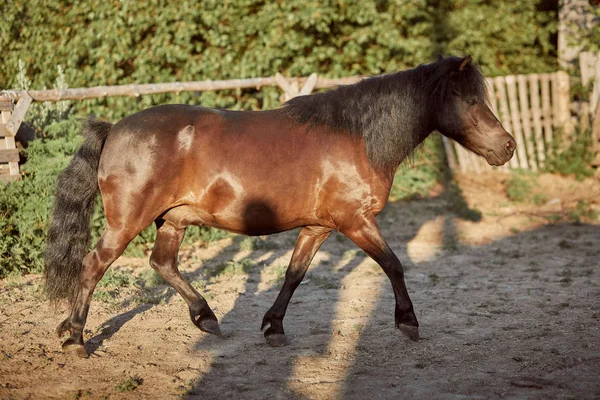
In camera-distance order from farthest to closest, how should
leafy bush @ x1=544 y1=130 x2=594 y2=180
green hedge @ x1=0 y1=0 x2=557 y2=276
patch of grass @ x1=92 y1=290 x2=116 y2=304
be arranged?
1. leafy bush @ x1=544 y1=130 x2=594 y2=180
2. green hedge @ x1=0 y1=0 x2=557 y2=276
3. patch of grass @ x1=92 y1=290 x2=116 y2=304

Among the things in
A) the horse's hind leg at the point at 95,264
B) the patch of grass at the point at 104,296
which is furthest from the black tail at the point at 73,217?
the patch of grass at the point at 104,296

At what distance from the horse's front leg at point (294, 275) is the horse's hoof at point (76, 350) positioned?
4.26 feet

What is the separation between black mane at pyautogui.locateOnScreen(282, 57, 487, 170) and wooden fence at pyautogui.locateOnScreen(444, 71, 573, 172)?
838cm

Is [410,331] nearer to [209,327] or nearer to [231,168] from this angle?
[209,327]

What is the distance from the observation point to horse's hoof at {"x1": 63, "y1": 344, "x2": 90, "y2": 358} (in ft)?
14.2

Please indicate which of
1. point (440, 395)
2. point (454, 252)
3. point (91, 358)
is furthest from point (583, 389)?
point (454, 252)

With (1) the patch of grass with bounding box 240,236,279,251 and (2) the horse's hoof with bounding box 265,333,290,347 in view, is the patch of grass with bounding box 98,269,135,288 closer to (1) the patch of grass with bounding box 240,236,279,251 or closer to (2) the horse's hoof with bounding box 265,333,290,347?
(1) the patch of grass with bounding box 240,236,279,251

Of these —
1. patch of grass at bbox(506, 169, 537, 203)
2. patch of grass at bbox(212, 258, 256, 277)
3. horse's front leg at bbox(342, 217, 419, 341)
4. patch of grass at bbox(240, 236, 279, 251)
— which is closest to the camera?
horse's front leg at bbox(342, 217, 419, 341)

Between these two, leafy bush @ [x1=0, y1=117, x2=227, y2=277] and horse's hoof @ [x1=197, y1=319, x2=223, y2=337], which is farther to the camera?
leafy bush @ [x1=0, y1=117, x2=227, y2=277]

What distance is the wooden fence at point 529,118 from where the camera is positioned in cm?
1289

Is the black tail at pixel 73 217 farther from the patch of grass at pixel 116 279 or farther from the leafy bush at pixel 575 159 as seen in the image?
the leafy bush at pixel 575 159

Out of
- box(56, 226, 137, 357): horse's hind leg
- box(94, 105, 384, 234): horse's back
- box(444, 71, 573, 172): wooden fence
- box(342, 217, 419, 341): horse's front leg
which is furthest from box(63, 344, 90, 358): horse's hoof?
box(444, 71, 573, 172): wooden fence

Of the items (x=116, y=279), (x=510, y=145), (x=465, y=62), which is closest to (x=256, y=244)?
(x=116, y=279)

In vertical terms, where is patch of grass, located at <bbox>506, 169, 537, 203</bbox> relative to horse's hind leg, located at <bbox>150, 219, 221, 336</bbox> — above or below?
below
